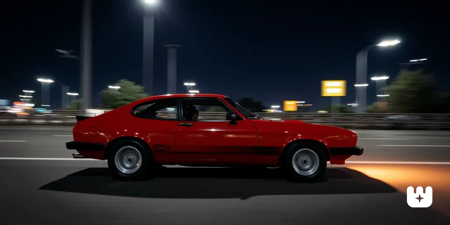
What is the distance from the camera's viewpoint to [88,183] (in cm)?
600

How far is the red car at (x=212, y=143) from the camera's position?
19.4 ft

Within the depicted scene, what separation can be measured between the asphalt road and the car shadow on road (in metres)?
0.01

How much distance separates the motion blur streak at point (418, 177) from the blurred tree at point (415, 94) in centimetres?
2063

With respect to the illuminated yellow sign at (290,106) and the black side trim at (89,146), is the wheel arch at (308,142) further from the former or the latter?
the illuminated yellow sign at (290,106)

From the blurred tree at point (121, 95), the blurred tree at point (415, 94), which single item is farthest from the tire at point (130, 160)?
the blurred tree at point (415, 94)

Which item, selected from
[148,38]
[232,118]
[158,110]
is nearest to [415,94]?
[148,38]

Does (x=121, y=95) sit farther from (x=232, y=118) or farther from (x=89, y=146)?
(x=232, y=118)

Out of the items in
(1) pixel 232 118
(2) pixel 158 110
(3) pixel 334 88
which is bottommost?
(1) pixel 232 118

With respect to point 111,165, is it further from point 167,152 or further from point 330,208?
point 330,208

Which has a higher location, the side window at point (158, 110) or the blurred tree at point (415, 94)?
the blurred tree at point (415, 94)

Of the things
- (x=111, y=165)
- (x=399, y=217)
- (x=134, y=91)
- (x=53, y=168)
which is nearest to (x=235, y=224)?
(x=399, y=217)

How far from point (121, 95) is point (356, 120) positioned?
1613cm

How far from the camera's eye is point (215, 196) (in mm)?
5230

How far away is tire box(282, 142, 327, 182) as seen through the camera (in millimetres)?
5953
